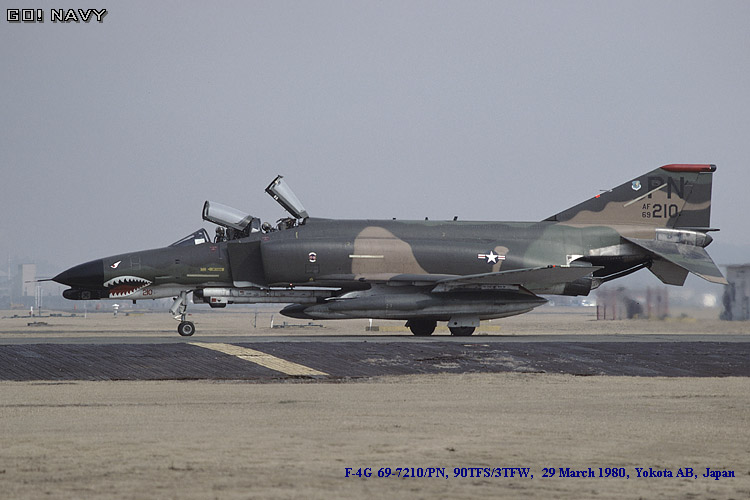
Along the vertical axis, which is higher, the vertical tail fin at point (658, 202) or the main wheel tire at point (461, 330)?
the vertical tail fin at point (658, 202)

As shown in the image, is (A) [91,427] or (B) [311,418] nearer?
(A) [91,427]

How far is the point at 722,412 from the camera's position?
1291 centimetres

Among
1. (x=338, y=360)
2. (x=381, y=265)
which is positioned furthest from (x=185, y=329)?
(x=338, y=360)

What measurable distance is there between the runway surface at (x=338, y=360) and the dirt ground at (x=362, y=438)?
3.49 feet

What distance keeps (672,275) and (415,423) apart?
20424 mm

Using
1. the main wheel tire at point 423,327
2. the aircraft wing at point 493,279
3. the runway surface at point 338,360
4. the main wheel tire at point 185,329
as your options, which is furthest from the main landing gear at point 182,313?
the runway surface at point 338,360

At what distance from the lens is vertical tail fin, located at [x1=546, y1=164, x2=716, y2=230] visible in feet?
98.9

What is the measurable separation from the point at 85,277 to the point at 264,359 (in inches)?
425

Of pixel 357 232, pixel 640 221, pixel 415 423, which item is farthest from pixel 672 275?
pixel 415 423

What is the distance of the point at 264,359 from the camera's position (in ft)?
59.3

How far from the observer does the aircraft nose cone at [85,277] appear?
2689 centimetres

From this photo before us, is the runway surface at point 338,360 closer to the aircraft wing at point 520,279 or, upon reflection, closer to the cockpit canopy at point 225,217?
the aircraft wing at point 520,279

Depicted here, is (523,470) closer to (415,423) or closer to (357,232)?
(415,423)

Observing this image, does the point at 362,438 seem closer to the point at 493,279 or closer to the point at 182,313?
the point at 493,279
